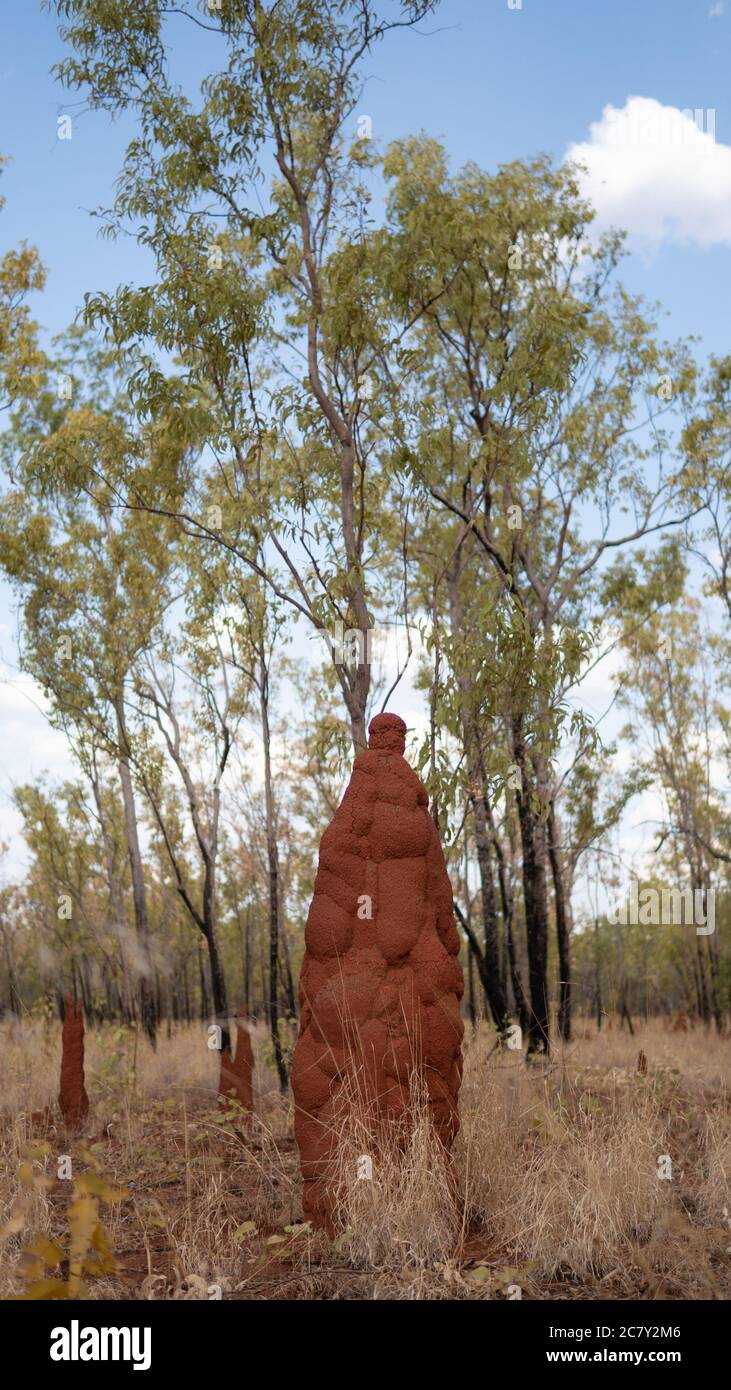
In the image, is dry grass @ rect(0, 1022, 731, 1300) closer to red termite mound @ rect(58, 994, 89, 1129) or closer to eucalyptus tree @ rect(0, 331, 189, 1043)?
red termite mound @ rect(58, 994, 89, 1129)

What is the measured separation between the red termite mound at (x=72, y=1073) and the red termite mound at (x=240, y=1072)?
3.72 ft

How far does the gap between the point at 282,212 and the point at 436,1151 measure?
8.01m

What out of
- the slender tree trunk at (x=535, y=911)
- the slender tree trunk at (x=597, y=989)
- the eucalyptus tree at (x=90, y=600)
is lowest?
the slender tree trunk at (x=597, y=989)

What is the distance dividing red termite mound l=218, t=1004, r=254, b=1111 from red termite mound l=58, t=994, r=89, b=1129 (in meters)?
1.14

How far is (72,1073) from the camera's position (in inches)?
388

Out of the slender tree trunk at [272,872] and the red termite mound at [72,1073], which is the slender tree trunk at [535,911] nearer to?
the slender tree trunk at [272,872]

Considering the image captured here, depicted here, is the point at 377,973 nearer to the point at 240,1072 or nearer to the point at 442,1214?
the point at 442,1214

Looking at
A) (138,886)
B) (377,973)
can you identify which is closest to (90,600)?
(138,886)

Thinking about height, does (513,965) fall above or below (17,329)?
below

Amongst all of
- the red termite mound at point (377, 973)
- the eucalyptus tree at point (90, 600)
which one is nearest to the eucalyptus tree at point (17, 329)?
the eucalyptus tree at point (90, 600)

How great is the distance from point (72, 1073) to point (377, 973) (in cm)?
468

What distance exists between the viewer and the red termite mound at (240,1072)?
31.5 feet

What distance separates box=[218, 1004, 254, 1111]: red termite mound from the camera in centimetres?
960

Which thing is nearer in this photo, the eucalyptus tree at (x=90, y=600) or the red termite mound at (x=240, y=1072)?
the red termite mound at (x=240, y=1072)
